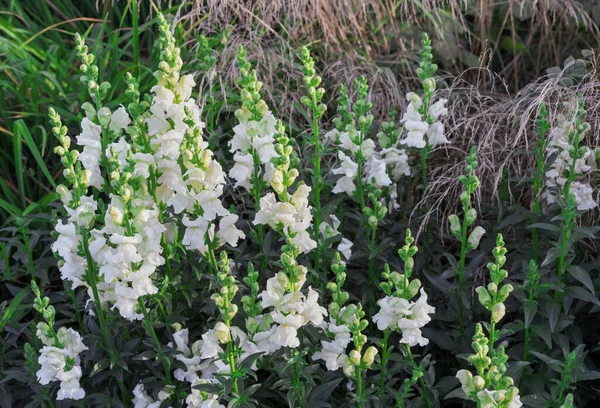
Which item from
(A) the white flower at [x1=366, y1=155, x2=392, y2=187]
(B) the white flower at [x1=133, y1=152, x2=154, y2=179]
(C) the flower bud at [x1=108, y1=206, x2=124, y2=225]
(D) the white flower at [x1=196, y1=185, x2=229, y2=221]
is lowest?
(A) the white flower at [x1=366, y1=155, x2=392, y2=187]

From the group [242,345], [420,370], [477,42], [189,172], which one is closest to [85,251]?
[189,172]

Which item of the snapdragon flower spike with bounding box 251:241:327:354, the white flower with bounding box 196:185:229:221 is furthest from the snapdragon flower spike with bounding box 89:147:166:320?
the snapdragon flower spike with bounding box 251:241:327:354

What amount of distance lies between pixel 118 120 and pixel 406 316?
3.38 ft

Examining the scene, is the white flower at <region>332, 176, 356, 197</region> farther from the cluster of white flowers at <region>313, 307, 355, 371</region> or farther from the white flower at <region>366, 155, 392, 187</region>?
the cluster of white flowers at <region>313, 307, 355, 371</region>

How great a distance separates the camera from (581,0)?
4.26 meters

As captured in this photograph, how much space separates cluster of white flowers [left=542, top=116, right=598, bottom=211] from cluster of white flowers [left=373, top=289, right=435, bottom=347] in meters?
0.80

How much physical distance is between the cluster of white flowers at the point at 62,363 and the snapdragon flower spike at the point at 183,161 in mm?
458

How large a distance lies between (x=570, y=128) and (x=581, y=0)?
1.76 meters

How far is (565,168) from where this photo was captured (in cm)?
279

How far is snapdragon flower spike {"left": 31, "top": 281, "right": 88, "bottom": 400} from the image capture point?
237 cm

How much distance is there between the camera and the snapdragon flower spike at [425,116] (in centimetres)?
284

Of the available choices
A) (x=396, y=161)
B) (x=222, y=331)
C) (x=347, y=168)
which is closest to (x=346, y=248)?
(x=347, y=168)

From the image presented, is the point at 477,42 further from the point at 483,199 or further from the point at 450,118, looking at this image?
the point at 483,199

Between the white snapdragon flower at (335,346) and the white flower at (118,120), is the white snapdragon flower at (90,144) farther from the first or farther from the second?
the white snapdragon flower at (335,346)
